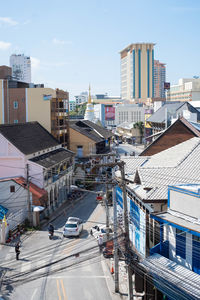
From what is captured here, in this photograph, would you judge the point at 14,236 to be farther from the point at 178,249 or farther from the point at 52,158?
the point at 178,249

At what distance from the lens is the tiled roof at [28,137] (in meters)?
37.9

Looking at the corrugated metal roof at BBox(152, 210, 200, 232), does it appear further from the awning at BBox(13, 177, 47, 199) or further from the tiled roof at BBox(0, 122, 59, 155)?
the tiled roof at BBox(0, 122, 59, 155)

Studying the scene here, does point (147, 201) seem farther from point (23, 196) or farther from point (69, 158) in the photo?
point (69, 158)

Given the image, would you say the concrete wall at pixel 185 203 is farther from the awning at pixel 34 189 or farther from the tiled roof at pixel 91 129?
the tiled roof at pixel 91 129

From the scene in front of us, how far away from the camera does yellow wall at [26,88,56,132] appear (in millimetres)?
51719

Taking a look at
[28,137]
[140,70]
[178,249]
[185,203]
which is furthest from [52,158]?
[140,70]

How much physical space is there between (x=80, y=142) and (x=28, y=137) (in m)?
16.6

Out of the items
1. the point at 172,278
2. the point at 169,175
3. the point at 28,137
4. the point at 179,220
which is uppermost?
the point at 28,137

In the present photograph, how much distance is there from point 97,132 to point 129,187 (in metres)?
43.0

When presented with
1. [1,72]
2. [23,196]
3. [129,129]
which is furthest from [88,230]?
[129,129]

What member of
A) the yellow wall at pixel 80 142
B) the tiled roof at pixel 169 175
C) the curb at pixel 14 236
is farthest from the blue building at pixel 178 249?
the yellow wall at pixel 80 142

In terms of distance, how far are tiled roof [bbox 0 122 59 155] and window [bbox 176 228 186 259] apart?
22.8 meters

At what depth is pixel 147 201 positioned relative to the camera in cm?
1975

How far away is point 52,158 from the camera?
41.9m
